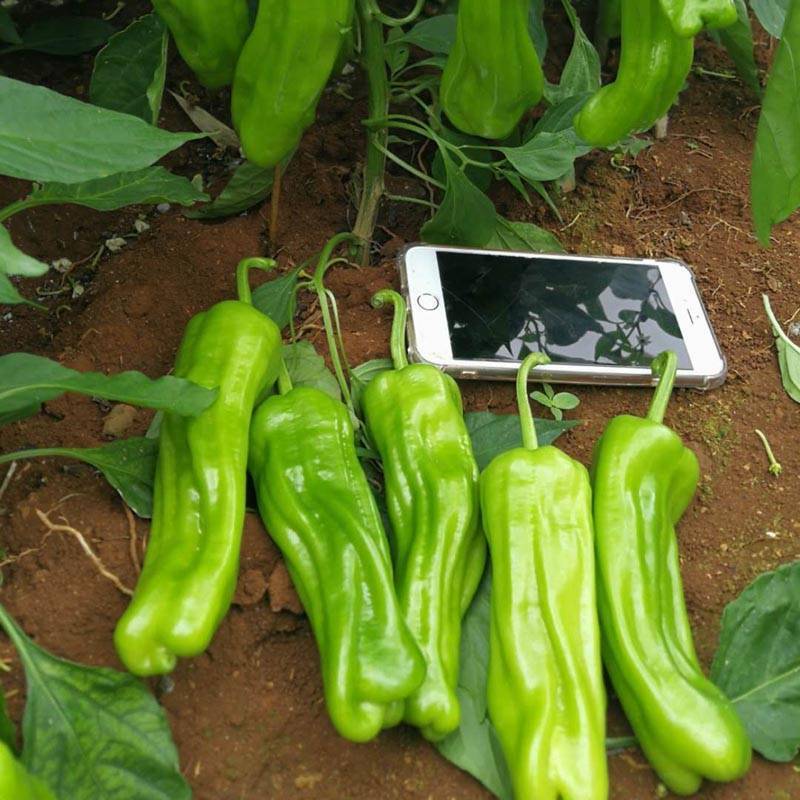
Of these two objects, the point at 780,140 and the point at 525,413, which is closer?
the point at 780,140

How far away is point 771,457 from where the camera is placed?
1203mm

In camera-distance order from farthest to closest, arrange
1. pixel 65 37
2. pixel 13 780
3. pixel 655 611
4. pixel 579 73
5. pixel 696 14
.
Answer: pixel 65 37 → pixel 579 73 → pixel 655 611 → pixel 696 14 → pixel 13 780

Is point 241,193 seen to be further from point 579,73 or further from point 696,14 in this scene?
point 696,14

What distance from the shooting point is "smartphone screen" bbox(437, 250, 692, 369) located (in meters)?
1.26

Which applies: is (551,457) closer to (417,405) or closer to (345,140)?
(417,405)

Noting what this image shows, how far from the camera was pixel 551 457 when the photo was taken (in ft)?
3.30

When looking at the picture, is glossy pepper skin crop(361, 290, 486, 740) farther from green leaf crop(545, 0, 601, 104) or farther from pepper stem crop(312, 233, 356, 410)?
green leaf crop(545, 0, 601, 104)

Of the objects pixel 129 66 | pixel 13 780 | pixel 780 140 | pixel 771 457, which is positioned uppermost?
pixel 780 140

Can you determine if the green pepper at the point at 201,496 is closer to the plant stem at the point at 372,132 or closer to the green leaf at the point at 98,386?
the green leaf at the point at 98,386

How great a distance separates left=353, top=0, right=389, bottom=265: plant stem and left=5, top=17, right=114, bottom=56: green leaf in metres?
0.48

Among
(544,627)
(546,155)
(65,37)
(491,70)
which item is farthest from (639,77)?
(65,37)

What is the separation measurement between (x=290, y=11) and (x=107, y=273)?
0.46m

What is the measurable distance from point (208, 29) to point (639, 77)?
1.41ft

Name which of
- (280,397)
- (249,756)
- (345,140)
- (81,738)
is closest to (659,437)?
(280,397)
